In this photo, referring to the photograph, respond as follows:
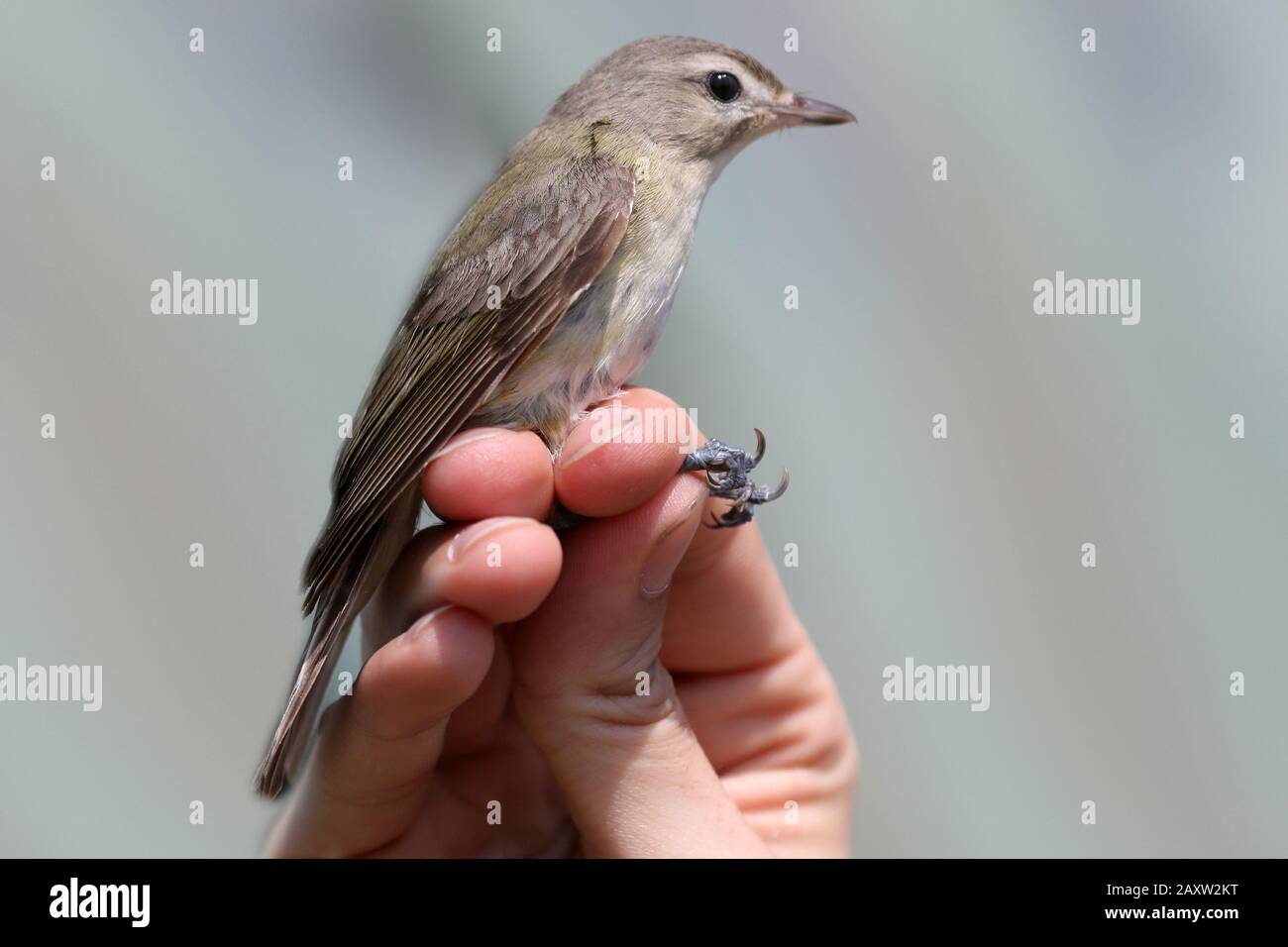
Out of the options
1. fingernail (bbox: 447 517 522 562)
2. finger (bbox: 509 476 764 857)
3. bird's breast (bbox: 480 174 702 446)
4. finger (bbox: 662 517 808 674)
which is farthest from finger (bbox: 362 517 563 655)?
finger (bbox: 662 517 808 674)

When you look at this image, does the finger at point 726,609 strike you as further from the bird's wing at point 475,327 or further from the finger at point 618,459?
the bird's wing at point 475,327

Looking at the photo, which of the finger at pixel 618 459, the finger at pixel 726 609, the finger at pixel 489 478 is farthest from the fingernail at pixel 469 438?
the finger at pixel 726 609

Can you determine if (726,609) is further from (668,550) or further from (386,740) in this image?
(386,740)

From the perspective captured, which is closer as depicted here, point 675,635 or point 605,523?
point 605,523

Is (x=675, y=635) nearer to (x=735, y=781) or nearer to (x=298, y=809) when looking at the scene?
(x=735, y=781)
